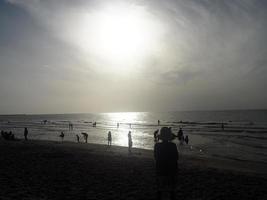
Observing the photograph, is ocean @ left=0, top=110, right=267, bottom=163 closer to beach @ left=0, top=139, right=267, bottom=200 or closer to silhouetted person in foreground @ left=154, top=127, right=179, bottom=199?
beach @ left=0, top=139, right=267, bottom=200

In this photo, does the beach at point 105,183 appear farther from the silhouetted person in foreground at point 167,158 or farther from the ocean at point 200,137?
the ocean at point 200,137

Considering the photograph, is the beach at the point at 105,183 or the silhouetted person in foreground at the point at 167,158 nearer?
the silhouetted person in foreground at the point at 167,158

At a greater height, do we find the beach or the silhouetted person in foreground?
the silhouetted person in foreground

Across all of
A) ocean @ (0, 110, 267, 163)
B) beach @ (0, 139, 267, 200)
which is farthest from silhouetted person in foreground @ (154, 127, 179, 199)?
ocean @ (0, 110, 267, 163)

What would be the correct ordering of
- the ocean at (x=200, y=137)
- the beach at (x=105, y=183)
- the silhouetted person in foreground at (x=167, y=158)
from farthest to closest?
the ocean at (x=200, y=137), the beach at (x=105, y=183), the silhouetted person in foreground at (x=167, y=158)

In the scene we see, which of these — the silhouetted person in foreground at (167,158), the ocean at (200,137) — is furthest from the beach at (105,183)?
the ocean at (200,137)

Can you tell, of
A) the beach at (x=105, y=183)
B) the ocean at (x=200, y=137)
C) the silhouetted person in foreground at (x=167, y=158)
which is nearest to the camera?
the silhouetted person in foreground at (x=167, y=158)

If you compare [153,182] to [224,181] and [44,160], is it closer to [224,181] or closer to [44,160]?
[224,181]

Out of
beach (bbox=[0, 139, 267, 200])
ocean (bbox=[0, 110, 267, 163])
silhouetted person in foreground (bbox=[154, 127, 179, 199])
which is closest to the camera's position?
silhouetted person in foreground (bbox=[154, 127, 179, 199])

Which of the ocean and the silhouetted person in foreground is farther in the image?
the ocean

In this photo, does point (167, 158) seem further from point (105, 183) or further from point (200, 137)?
point (200, 137)

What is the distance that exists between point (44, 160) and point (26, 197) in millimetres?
8288

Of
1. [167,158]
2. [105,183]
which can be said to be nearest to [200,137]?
[105,183]

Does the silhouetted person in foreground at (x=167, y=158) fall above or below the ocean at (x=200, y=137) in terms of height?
above
